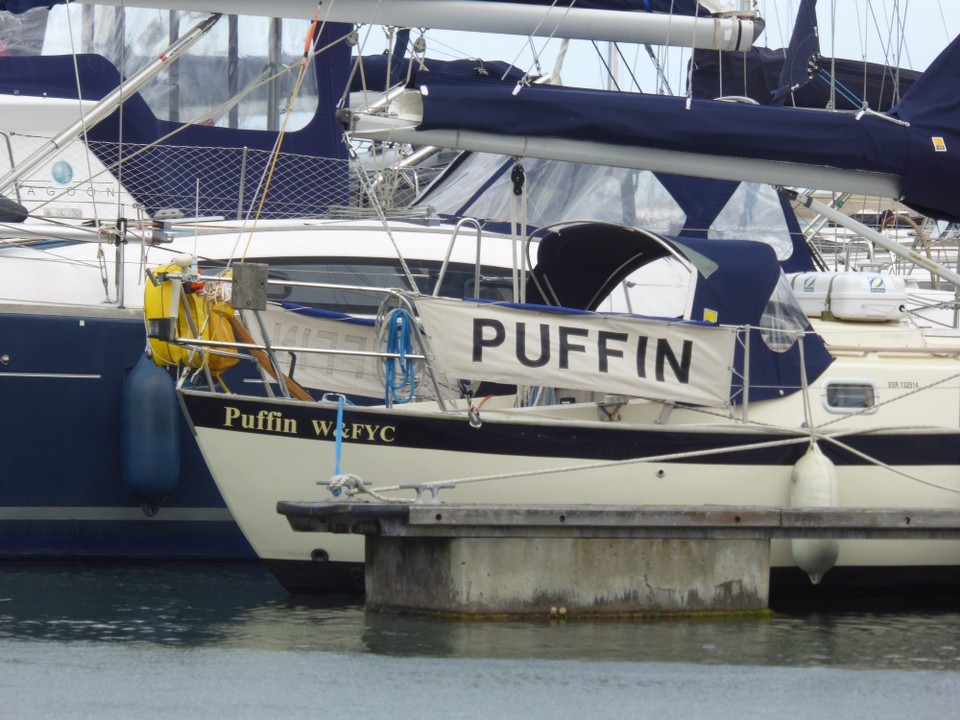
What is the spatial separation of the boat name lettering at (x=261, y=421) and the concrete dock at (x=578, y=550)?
773mm

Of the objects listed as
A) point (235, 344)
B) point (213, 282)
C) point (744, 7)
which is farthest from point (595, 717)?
point (744, 7)

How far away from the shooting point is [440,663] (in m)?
7.91

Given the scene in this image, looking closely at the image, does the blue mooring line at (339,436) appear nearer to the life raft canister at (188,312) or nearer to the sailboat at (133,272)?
the life raft canister at (188,312)

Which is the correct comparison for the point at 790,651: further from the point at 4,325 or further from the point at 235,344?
the point at 4,325

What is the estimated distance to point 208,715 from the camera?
689cm

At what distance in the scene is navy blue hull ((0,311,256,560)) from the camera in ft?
36.6

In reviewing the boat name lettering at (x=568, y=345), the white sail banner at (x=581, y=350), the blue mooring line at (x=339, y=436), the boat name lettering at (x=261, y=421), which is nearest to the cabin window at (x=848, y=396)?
the white sail banner at (x=581, y=350)

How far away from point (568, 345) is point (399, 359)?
3.54ft

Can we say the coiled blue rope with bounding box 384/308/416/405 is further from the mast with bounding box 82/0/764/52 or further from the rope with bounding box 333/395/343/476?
the mast with bounding box 82/0/764/52

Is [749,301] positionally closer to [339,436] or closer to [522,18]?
[339,436]

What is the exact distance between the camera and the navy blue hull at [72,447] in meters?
11.1

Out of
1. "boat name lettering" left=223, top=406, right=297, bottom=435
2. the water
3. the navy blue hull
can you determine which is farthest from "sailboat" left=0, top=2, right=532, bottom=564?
the water

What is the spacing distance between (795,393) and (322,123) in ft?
20.4

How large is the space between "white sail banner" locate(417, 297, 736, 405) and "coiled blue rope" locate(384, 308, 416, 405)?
183 millimetres
